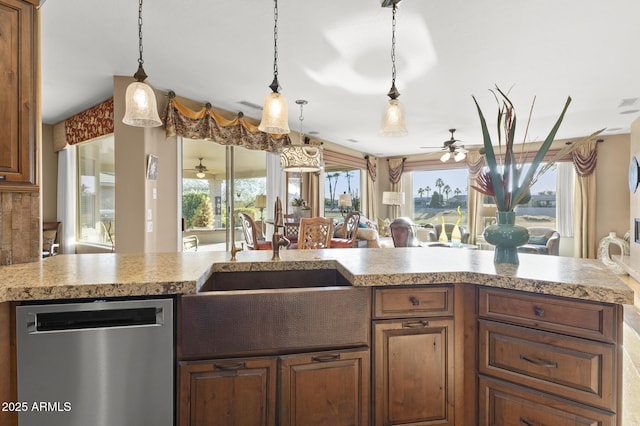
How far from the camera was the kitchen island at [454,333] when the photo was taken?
4.05ft

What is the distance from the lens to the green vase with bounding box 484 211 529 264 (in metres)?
1.67

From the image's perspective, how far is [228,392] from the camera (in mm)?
1355

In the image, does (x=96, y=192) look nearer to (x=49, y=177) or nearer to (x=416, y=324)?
(x=49, y=177)

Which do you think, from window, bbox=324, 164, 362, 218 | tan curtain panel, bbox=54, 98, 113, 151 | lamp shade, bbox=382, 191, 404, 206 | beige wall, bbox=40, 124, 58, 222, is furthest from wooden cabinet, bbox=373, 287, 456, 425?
lamp shade, bbox=382, 191, 404, 206

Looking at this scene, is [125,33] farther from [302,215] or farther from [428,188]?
[428,188]

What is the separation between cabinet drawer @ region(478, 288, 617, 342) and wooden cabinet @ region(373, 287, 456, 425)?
0.18 meters

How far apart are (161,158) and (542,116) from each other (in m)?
5.42

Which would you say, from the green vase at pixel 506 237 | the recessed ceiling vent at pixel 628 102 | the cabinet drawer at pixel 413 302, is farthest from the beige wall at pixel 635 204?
the cabinet drawer at pixel 413 302

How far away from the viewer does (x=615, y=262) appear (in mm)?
6043

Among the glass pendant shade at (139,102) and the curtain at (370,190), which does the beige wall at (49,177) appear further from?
the curtain at (370,190)

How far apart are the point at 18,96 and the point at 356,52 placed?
2.47 meters

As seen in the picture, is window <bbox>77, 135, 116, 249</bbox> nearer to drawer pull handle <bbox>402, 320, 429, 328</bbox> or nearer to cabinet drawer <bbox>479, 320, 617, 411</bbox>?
drawer pull handle <bbox>402, 320, 429, 328</bbox>

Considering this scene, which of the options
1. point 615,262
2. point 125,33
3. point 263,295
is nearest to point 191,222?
point 125,33

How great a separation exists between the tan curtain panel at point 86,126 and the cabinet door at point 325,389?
436cm
